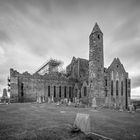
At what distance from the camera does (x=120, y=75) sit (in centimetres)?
3575

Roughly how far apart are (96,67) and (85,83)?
29.3ft

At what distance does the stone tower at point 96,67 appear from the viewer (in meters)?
24.2

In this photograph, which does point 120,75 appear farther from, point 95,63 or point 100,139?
point 100,139

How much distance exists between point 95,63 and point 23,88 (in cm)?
1682

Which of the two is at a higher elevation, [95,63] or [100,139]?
[95,63]

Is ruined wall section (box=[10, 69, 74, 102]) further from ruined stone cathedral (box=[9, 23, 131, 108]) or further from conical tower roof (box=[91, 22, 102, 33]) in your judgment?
conical tower roof (box=[91, 22, 102, 33])

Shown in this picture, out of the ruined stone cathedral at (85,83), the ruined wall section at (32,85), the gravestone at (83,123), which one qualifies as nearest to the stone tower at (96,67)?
the ruined stone cathedral at (85,83)

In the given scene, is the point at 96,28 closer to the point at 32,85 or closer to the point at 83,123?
the point at 32,85

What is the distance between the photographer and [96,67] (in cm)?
2484

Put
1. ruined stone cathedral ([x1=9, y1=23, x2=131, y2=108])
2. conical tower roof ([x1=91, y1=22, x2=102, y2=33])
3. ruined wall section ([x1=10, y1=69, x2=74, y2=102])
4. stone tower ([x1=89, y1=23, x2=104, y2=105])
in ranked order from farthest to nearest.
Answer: ruined wall section ([x1=10, y1=69, x2=74, y2=102]) → conical tower roof ([x1=91, y1=22, x2=102, y2=33]) → ruined stone cathedral ([x1=9, y1=23, x2=131, y2=108]) → stone tower ([x1=89, y1=23, x2=104, y2=105])

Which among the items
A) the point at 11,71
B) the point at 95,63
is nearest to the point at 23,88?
the point at 11,71

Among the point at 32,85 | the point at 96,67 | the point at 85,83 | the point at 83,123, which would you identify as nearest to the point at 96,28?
the point at 96,67

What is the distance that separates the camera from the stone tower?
2419cm

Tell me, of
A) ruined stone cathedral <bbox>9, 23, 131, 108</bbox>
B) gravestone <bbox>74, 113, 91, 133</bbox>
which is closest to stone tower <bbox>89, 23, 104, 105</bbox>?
ruined stone cathedral <bbox>9, 23, 131, 108</bbox>
